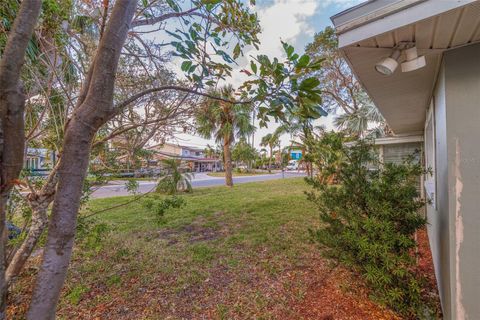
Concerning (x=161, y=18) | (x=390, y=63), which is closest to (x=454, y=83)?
(x=390, y=63)

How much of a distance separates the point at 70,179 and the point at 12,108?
1.35 feet

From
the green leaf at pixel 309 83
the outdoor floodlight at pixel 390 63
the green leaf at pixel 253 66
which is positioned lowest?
the green leaf at pixel 309 83

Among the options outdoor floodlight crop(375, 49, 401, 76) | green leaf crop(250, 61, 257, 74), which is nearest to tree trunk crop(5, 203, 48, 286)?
green leaf crop(250, 61, 257, 74)

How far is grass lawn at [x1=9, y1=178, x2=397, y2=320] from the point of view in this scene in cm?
269

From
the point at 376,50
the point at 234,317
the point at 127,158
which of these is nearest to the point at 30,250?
the point at 127,158

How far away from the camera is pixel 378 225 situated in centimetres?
242

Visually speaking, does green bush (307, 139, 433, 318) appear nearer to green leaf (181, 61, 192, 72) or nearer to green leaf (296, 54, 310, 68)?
green leaf (296, 54, 310, 68)

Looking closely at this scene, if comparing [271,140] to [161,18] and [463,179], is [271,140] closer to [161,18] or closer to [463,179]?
[161,18]

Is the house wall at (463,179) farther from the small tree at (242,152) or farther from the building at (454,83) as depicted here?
the small tree at (242,152)

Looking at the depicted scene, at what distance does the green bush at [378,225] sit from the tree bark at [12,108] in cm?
287

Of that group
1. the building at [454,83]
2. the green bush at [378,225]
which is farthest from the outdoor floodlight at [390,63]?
the green bush at [378,225]

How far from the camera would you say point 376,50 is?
1949 mm

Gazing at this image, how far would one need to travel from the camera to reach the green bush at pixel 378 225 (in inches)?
92.5

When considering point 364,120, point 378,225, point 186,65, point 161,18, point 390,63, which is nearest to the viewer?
point 390,63
